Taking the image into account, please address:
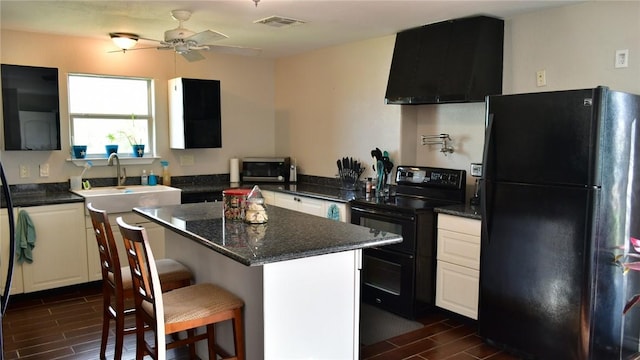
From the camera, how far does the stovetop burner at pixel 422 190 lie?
155 inches

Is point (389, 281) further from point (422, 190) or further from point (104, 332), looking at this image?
point (104, 332)

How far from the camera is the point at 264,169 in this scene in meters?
5.73

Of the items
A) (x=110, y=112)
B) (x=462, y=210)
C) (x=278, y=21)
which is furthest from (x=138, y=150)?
(x=462, y=210)

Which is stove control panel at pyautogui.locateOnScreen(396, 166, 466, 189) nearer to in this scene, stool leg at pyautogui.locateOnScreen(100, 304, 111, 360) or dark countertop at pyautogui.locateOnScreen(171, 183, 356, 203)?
dark countertop at pyautogui.locateOnScreen(171, 183, 356, 203)

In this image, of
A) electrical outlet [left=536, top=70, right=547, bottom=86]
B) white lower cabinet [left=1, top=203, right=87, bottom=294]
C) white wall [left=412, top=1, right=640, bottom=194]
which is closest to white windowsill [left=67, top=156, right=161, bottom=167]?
white lower cabinet [left=1, top=203, right=87, bottom=294]

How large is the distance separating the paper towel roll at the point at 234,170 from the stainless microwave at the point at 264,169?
76 mm

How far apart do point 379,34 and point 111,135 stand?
284 cm

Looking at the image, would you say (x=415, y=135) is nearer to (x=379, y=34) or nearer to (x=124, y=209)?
(x=379, y=34)

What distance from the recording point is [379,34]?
4523mm

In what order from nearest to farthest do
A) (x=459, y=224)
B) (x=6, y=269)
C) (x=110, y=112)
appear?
(x=459, y=224) → (x=6, y=269) → (x=110, y=112)

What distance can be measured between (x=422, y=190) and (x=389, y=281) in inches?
33.5

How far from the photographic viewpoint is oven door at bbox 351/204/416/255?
145 inches

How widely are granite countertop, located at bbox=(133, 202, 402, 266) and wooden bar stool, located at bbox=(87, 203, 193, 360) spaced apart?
30cm

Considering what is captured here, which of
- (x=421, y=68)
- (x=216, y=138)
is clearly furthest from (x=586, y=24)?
(x=216, y=138)
